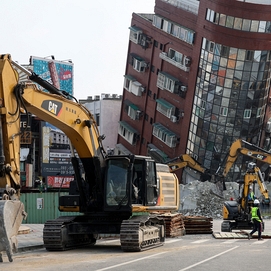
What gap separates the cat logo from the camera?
800 inches

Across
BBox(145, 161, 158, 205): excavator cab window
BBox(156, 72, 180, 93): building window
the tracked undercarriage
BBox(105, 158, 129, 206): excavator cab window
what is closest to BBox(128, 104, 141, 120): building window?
BBox(156, 72, 180, 93): building window

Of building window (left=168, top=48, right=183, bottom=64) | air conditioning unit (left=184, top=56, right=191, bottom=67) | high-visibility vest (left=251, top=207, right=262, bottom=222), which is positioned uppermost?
building window (left=168, top=48, right=183, bottom=64)

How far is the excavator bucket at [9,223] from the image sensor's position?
54.9 ft

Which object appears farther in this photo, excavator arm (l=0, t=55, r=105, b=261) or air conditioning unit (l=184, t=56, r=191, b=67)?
air conditioning unit (l=184, t=56, r=191, b=67)

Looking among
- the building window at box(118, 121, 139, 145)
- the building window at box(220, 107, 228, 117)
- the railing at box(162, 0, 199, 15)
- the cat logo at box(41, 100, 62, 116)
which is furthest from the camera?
the building window at box(118, 121, 139, 145)

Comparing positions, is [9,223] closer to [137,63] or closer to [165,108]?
[165,108]

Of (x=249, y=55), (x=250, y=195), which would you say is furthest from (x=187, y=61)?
(x=250, y=195)

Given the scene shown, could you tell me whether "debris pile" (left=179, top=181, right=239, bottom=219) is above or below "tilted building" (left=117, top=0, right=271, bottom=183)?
below

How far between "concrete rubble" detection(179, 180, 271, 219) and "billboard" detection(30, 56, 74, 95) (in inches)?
659

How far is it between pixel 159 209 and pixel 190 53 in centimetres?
4710

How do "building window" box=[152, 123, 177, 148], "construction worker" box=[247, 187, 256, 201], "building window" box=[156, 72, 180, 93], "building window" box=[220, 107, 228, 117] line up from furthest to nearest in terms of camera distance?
"building window" box=[152, 123, 177, 148]
"building window" box=[156, 72, 180, 93]
"building window" box=[220, 107, 228, 117]
"construction worker" box=[247, 187, 256, 201]

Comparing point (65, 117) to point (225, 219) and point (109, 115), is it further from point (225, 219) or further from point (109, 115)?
point (109, 115)

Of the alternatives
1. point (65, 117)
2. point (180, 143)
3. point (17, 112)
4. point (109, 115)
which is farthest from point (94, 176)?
point (109, 115)

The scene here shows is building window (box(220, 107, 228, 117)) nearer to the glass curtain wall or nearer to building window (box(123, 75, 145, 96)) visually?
the glass curtain wall
